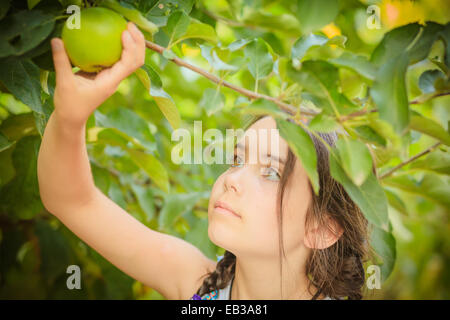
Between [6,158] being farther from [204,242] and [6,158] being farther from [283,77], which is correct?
[283,77]

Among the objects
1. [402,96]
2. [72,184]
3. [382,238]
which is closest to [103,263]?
[72,184]

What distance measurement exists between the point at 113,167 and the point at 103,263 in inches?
12.8

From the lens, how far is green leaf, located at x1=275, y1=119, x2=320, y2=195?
23.2 inches

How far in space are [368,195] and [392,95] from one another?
17cm

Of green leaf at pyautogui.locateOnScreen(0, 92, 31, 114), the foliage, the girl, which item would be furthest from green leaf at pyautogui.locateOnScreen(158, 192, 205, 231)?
green leaf at pyautogui.locateOnScreen(0, 92, 31, 114)

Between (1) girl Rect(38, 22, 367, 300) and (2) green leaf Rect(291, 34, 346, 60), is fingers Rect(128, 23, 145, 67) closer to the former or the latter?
(1) girl Rect(38, 22, 367, 300)

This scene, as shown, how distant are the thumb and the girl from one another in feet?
0.17

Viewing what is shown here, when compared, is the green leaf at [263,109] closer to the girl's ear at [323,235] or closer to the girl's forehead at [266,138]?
the girl's forehead at [266,138]

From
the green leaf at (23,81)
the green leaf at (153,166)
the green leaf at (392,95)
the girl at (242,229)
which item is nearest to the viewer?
the green leaf at (392,95)

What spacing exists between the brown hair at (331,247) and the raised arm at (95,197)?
2.5 inches

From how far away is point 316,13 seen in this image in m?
0.52

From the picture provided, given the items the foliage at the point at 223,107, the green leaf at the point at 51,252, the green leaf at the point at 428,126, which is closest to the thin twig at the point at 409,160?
the foliage at the point at 223,107

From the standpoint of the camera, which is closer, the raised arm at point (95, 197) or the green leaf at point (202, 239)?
the raised arm at point (95, 197)

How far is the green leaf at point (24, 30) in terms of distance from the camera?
1.82ft
